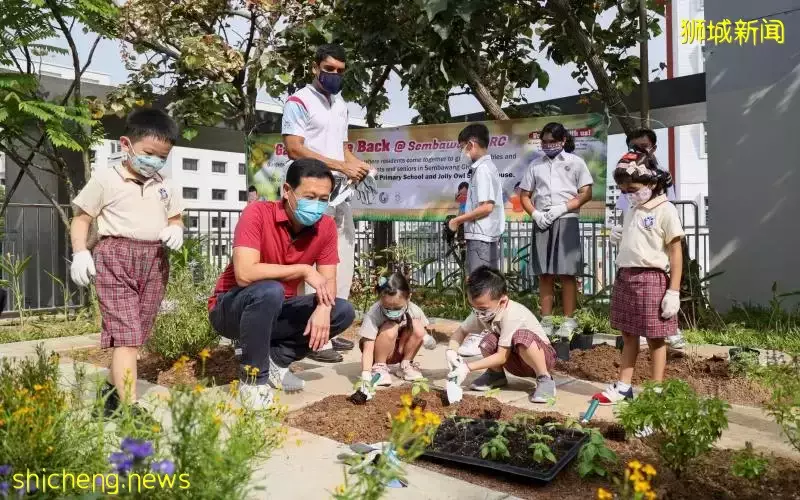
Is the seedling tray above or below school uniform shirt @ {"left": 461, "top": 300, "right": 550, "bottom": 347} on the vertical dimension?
below

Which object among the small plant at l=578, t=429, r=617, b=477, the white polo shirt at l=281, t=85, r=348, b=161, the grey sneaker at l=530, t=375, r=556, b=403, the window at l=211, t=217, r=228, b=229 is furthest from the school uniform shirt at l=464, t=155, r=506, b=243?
the window at l=211, t=217, r=228, b=229

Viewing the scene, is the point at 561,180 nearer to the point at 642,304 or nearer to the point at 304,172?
the point at 642,304

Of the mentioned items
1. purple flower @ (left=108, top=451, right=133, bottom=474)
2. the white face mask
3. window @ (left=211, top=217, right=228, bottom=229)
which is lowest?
purple flower @ (left=108, top=451, right=133, bottom=474)

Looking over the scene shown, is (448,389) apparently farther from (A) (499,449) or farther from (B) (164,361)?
(B) (164,361)

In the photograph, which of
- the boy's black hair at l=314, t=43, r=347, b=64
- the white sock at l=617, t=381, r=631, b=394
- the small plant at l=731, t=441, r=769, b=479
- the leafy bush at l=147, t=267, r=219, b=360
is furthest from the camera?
the boy's black hair at l=314, t=43, r=347, b=64

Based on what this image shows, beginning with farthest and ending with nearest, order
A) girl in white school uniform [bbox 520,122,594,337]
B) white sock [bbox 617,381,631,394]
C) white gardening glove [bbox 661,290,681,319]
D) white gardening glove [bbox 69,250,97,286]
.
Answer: girl in white school uniform [bbox 520,122,594,337]
white sock [bbox 617,381,631,394]
white gardening glove [bbox 661,290,681,319]
white gardening glove [bbox 69,250,97,286]

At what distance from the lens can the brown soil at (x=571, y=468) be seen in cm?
236

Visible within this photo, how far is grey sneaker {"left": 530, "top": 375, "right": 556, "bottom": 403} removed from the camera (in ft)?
12.2

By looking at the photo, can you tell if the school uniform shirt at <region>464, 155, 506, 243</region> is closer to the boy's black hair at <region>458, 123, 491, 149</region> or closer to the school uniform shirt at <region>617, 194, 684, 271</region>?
the boy's black hair at <region>458, 123, 491, 149</region>

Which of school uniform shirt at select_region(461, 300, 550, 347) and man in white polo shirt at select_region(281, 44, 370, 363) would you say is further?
man in white polo shirt at select_region(281, 44, 370, 363)

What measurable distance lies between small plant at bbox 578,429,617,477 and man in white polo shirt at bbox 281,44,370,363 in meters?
2.76

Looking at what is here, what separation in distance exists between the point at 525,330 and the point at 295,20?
6987mm

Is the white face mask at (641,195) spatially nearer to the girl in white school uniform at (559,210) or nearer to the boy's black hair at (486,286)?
the boy's black hair at (486,286)

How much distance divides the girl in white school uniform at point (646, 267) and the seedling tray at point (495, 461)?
92 cm
